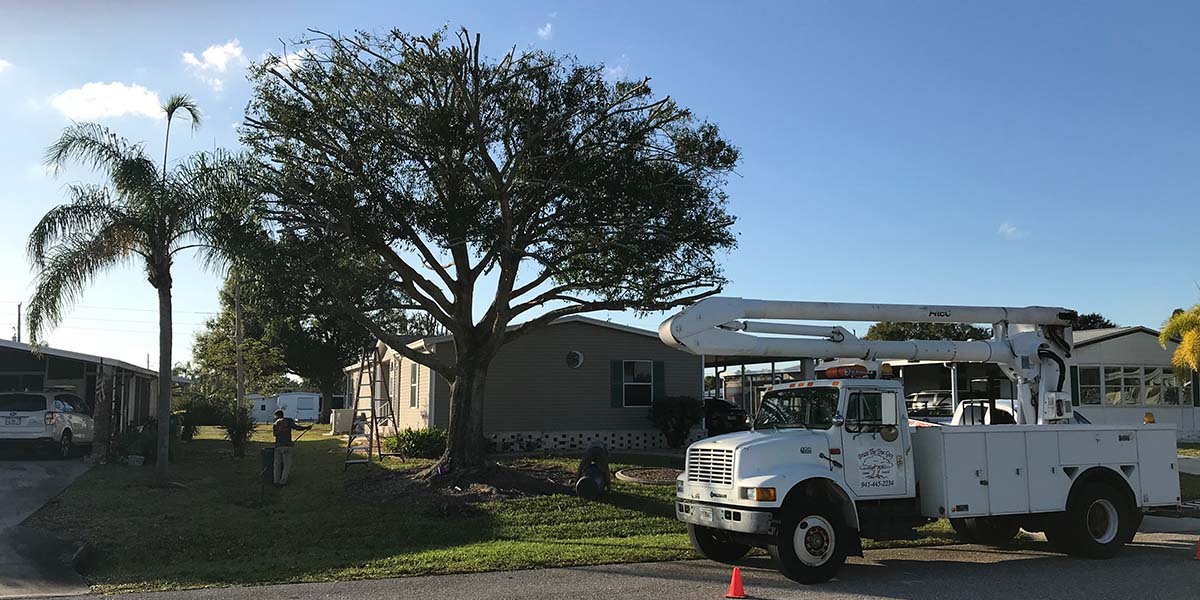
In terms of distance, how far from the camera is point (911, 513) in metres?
10.4

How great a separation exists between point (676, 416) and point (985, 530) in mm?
12788

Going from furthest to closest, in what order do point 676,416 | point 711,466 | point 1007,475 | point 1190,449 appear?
point 1190,449
point 676,416
point 1007,475
point 711,466

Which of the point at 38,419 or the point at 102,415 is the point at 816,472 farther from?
the point at 102,415

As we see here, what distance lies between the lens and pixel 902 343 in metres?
11.4

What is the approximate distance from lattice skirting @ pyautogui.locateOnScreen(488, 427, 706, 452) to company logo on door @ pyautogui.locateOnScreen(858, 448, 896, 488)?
14.6 m

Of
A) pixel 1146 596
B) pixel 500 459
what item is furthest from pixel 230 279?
pixel 1146 596

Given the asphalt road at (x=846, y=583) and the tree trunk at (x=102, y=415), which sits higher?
the tree trunk at (x=102, y=415)

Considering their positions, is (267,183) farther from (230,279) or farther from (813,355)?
(813,355)

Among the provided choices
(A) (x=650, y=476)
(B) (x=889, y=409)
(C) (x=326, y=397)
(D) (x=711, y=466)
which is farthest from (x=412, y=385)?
(C) (x=326, y=397)

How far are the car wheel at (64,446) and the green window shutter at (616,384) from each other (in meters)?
13.1

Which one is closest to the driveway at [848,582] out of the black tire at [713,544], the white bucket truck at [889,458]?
the black tire at [713,544]

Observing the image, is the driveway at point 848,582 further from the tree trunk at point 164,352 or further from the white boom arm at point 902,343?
the tree trunk at point 164,352

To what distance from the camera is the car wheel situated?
68.2ft

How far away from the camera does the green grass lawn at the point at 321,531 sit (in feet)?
34.4
